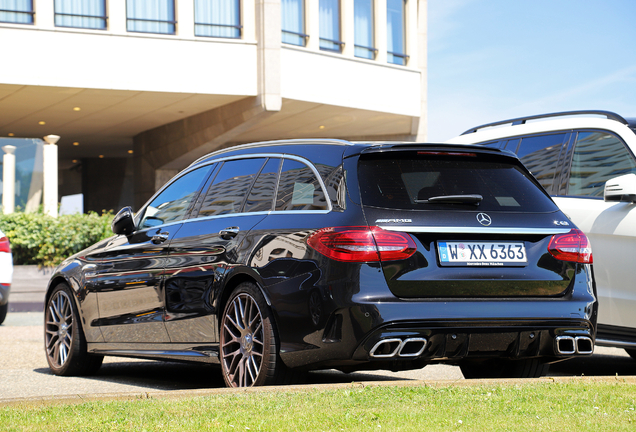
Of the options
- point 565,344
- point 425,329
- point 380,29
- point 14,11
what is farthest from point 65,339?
point 380,29

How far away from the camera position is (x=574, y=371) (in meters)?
7.50

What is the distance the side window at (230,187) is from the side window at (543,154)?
277 centimetres

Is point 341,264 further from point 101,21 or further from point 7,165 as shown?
point 7,165

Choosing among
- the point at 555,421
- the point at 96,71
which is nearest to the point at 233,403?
the point at 555,421

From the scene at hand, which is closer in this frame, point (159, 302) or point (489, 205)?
point (489, 205)

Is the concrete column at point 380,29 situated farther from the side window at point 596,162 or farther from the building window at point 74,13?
the side window at point 596,162

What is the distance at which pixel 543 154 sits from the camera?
753 cm

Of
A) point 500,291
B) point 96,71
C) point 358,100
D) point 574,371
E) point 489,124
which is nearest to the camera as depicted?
point 500,291

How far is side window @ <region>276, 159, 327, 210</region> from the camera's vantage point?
5047mm

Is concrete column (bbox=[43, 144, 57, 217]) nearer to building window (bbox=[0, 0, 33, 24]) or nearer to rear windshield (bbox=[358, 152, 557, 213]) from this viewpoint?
building window (bbox=[0, 0, 33, 24])

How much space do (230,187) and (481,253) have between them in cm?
190

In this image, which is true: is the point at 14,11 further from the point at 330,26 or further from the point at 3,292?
the point at 3,292

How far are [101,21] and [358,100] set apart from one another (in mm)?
8718

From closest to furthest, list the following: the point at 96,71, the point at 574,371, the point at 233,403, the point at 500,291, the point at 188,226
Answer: the point at 233,403, the point at 500,291, the point at 188,226, the point at 574,371, the point at 96,71
